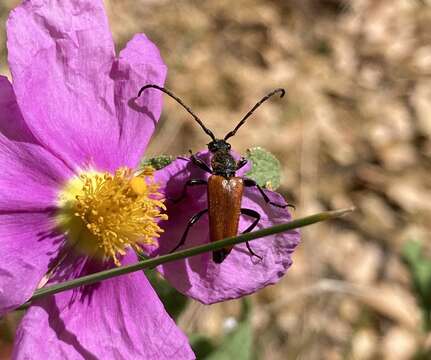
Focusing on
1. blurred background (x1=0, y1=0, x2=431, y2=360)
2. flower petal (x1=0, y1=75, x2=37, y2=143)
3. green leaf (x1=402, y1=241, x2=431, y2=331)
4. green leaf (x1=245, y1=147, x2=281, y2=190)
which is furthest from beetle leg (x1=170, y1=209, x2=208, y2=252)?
blurred background (x1=0, y1=0, x2=431, y2=360)

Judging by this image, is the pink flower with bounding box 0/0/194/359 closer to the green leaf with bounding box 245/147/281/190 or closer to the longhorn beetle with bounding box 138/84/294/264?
the longhorn beetle with bounding box 138/84/294/264

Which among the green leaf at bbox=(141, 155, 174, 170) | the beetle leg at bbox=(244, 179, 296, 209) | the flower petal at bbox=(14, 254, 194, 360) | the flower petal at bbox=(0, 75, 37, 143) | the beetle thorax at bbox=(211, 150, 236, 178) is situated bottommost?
the flower petal at bbox=(14, 254, 194, 360)

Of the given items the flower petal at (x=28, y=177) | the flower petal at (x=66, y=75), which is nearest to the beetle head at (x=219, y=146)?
the flower petal at (x=66, y=75)

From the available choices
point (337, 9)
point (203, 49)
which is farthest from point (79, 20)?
point (337, 9)

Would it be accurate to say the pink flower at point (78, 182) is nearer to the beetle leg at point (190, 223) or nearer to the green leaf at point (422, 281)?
the beetle leg at point (190, 223)

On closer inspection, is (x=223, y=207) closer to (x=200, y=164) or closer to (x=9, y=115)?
(x=200, y=164)

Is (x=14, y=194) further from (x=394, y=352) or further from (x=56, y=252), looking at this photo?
(x=394, y=352)
